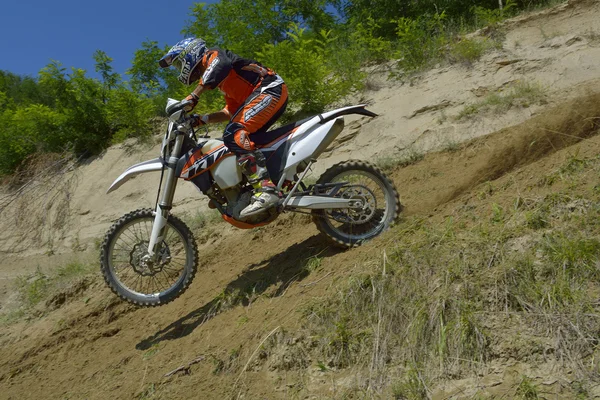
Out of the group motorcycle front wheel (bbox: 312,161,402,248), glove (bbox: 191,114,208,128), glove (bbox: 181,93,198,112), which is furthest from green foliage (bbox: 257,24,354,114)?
motorcycle front wheel (bbox: 312,161,402,248)

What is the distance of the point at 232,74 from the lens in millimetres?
5383

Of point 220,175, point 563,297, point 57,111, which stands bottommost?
point 563,297

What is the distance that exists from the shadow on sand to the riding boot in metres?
0.74

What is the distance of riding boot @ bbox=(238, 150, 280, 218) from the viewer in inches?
194

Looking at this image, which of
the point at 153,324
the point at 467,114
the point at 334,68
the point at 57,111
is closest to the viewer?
the point at 153,324

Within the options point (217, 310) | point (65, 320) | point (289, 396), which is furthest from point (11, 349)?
point (289, 396)

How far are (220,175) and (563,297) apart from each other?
3.09 meters

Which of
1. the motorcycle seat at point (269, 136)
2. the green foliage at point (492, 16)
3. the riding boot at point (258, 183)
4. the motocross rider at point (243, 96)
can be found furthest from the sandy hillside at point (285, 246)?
the motorcycle seat at point (269, 136)

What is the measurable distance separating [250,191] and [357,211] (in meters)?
1.03

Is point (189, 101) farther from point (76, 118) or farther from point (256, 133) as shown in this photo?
point (76, 118)

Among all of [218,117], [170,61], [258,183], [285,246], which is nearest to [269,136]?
[258,183]

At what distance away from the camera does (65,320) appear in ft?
21.0

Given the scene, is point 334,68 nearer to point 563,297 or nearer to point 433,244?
point 433,244

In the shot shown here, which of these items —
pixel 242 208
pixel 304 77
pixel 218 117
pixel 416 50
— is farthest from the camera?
pixel 416 50
